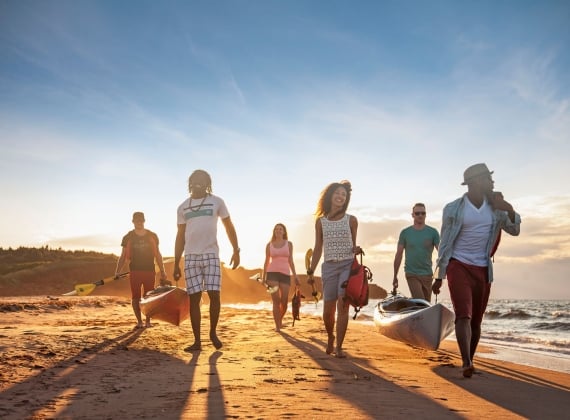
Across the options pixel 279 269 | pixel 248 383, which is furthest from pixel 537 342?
pixel 248 383

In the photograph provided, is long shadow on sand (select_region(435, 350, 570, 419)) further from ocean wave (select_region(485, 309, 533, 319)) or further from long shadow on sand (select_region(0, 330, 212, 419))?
ocean wave (select_region(485, 309, 533, 319))

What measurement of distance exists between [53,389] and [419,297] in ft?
20.1

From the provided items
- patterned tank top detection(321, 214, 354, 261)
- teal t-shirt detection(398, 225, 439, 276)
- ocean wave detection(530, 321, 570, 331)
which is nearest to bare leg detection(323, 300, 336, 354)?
patterned tank top detection(321, 214, 354, 261)

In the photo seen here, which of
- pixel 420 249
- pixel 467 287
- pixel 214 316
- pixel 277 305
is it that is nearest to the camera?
pixel 467 287

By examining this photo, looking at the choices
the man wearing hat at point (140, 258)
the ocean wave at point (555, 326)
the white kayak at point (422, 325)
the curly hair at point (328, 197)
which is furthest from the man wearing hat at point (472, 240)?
the ocean wave at point (555, 326)

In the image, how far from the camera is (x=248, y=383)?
4.74m

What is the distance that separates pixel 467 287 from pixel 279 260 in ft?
17.6

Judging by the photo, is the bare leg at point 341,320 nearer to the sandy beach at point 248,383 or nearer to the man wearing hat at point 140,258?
the sandy beach at point 248,383

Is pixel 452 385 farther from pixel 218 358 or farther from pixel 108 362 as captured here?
pixel 108 362

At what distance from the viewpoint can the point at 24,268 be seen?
37.0 meters

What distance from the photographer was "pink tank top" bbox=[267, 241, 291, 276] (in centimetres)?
1069

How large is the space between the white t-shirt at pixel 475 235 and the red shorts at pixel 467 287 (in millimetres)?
80

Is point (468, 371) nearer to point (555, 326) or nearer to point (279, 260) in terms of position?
point (279, 260)

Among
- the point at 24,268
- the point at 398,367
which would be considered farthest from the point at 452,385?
the point at 24,268
